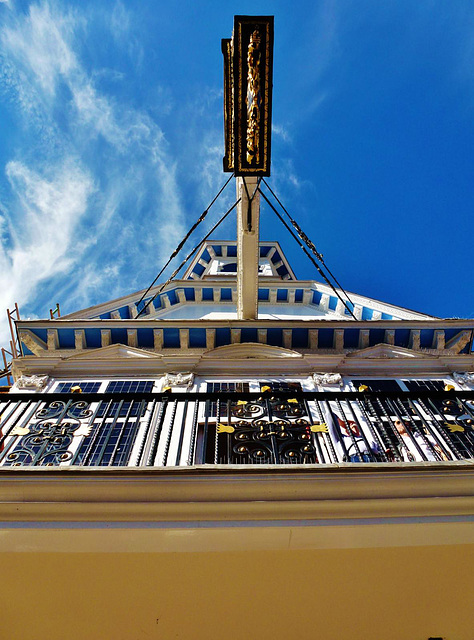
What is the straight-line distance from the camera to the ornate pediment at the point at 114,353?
11.4m

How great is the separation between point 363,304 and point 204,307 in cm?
752

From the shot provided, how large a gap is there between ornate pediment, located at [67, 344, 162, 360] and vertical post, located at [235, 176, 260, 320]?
341 cm

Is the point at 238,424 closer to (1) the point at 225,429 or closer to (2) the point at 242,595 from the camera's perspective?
(1) the point at 225,429

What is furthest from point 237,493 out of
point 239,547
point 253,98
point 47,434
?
point 253,98

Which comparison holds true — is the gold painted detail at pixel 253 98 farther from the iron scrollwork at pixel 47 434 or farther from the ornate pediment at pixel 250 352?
the iron scrollwork at pixel 47 434

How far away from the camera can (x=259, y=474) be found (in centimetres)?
435

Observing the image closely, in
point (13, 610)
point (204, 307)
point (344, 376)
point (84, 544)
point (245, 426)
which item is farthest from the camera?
point (204, 307)

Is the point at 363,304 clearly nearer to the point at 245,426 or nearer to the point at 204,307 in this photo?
the point at 204,307

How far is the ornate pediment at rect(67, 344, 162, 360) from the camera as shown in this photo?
11375 millimetres

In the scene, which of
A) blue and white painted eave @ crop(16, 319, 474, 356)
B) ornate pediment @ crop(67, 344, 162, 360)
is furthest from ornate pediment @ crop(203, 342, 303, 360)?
ornate pediment @ crop(67, 344, 162, 360)

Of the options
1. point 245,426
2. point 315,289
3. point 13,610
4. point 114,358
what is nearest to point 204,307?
point 315,289

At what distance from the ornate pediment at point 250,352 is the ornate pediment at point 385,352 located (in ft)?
6.22

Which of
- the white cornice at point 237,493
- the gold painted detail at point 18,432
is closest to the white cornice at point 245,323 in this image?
the gold painted detail at point 18,432

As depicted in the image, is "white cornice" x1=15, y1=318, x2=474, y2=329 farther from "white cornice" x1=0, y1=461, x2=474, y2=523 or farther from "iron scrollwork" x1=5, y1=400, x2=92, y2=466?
"white cornice" x1=0, y1=461, x2=474, y2=523
